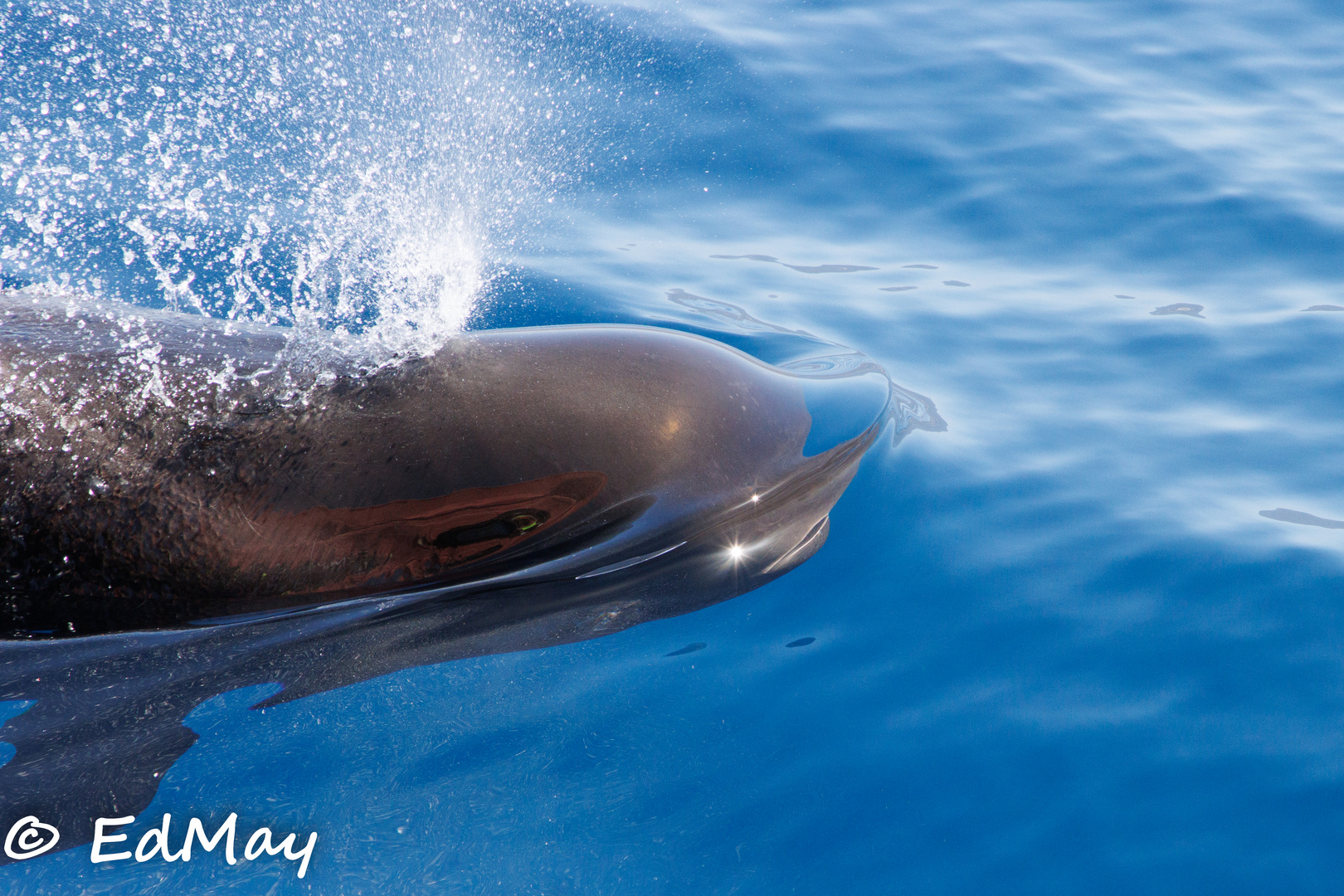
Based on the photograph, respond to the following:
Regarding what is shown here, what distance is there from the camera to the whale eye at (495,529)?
3037 mm

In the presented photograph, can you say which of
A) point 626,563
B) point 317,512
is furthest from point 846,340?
point 317,512

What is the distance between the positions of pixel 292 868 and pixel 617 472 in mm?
1301

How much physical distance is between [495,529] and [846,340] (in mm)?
2162

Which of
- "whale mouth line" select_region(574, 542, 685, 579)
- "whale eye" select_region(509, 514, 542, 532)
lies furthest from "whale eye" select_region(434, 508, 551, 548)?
"whale mouth line" select_region(574, 542, 685, 579)

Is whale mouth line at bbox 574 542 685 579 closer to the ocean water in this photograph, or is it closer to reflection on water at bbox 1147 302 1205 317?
the ocean water

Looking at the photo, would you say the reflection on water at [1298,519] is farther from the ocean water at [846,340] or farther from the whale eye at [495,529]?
the whale eye at [495,529]

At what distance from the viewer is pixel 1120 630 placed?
120 inches

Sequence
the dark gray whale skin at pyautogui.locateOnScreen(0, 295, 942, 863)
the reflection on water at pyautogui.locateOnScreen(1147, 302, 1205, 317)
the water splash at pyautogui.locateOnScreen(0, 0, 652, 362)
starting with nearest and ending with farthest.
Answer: the dark gray whale skin at pyautogui.locateOnScreen(0, 295, 942, 863)
the water splash at pyautogui.locateOnScreen(0, 0, 652, 362)
the reflection on water at pyautogui.locateOnScreen(1147, 302, 1205, 317)

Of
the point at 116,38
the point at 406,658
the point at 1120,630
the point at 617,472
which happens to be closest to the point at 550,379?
the point at 617,472

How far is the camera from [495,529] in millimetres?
3066

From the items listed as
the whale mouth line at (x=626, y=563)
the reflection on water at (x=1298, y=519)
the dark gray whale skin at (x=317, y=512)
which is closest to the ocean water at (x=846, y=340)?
the reflection on water at (x=1298, y=519)
